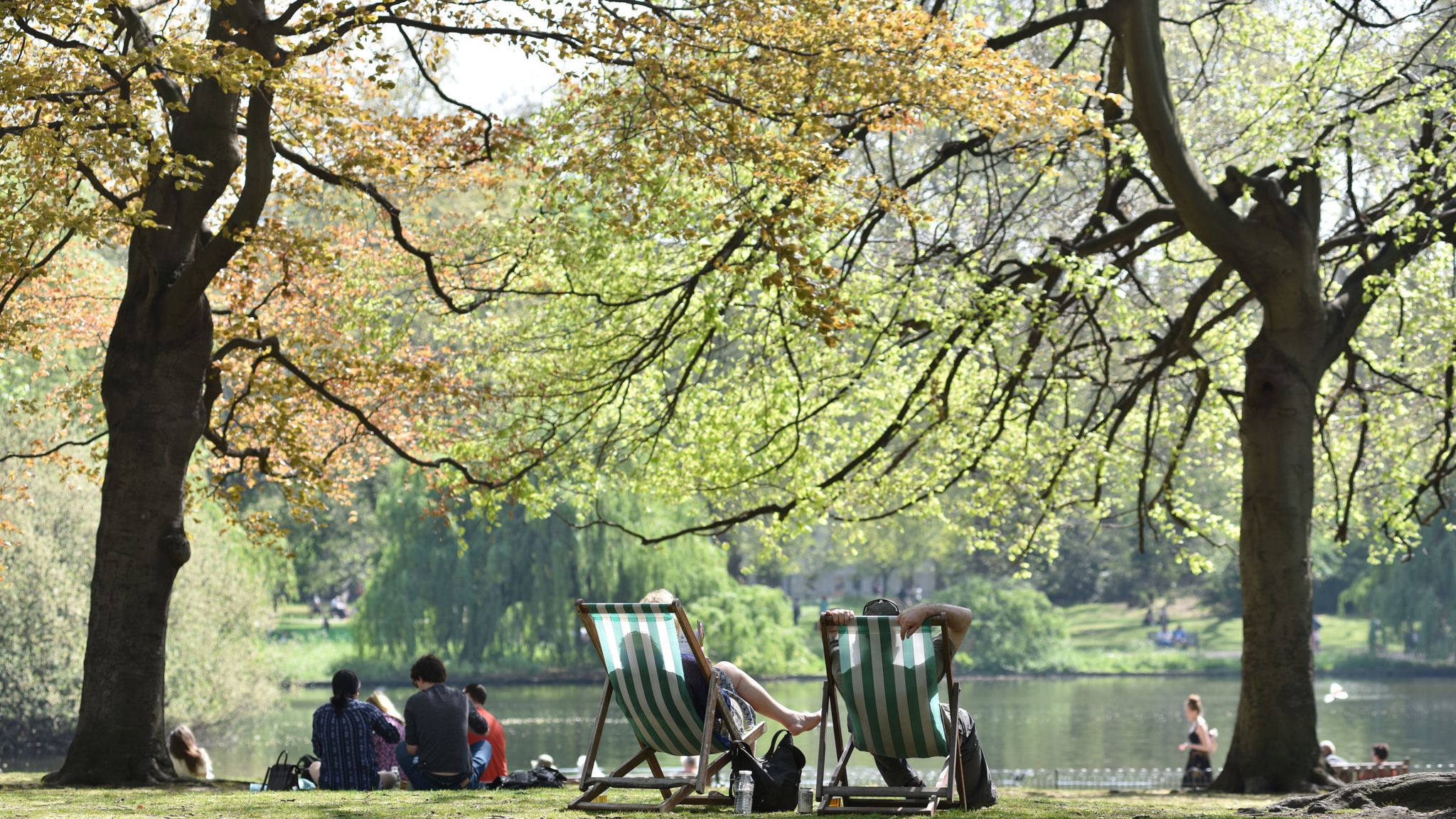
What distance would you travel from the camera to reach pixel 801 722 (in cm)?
720

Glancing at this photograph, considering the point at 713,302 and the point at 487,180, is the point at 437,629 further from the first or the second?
the point at 713,302

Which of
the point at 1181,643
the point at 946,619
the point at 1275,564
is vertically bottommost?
the point at 946,619

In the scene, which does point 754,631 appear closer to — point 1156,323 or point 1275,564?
point 1156,323

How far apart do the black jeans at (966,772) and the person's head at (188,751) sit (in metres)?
6.16

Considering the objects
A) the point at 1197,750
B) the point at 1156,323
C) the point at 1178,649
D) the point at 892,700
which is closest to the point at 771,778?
the point at 892,700

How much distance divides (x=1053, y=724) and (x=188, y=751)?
2223 centimetres

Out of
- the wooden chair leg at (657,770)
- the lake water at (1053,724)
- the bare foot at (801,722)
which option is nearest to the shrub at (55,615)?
the lake water at (1053,724)

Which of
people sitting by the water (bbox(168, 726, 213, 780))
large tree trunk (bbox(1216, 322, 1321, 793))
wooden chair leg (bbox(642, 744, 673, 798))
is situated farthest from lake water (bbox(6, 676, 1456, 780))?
wooden chair leg (bbox(642, 744, 673, 798))

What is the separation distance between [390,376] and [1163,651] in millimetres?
38125

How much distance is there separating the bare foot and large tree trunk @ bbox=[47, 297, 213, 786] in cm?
441

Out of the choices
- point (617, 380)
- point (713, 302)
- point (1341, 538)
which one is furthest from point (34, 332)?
point (1341, 538)

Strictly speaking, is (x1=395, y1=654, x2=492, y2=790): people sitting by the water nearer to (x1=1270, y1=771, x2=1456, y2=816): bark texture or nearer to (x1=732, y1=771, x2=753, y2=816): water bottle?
(x1=732, y1=771, x2=753, y2=816): water bottle

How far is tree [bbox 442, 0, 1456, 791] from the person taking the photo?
10547 millimetres

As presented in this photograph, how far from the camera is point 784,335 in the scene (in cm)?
1276
